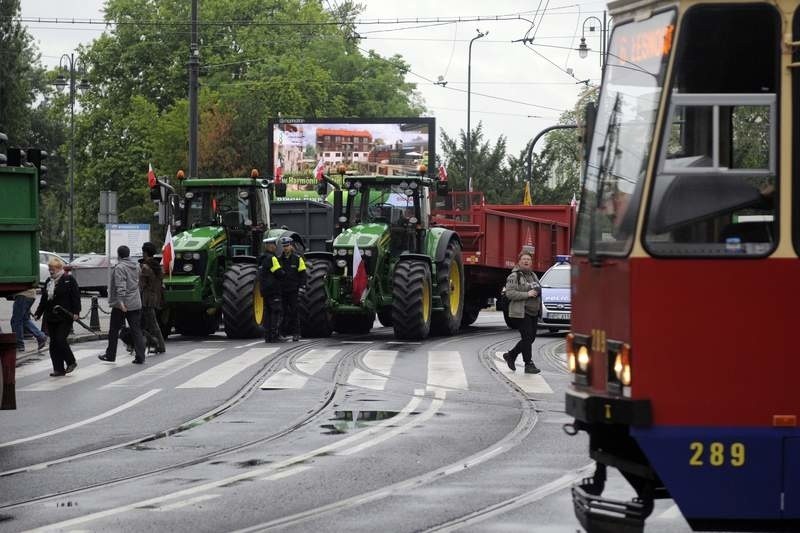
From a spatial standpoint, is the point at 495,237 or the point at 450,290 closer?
the point at 450,290

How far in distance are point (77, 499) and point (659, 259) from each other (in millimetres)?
4771

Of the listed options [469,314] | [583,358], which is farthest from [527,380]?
[469,314]

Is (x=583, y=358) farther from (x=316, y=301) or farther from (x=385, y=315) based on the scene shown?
(x=385, y=315)

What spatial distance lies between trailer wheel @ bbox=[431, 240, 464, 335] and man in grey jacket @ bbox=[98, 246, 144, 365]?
7.22 m

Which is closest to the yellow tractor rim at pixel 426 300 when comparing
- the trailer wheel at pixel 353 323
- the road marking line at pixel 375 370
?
the trailer wheel at pixel 353 323

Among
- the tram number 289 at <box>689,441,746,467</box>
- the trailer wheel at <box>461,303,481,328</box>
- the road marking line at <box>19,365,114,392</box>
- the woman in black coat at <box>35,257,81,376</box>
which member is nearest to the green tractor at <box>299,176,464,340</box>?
the trailer wheel at <box>461,303,481,328</box>

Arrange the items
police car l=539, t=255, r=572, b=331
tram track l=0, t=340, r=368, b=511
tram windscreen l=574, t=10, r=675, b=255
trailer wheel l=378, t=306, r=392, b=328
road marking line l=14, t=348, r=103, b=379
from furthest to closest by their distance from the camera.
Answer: police car l=539, t=255, r=572, b=331
trailer wheel l=378, t=306, r=392, b=328
road marking line l=14, t=348, r=103, b=379
tram track l=0, t=340, r=368, b=511
tram windscreen l=574, t=10, r=675, b=255

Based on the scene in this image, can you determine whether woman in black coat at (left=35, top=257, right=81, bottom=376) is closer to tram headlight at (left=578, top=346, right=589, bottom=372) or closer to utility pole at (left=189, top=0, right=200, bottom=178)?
tram headlight at (left=578, top=346, right=589, bottom=372)

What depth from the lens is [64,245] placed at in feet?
339

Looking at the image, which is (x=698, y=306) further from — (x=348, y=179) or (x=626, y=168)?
(x=348, y=179)

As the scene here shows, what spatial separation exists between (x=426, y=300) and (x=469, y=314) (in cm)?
667

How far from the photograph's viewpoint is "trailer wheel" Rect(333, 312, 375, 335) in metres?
30.1

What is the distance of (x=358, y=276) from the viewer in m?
27.8

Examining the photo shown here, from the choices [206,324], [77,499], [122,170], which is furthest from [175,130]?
[77,499]
